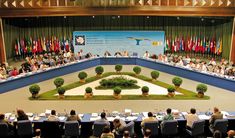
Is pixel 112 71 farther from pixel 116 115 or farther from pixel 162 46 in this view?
pixel 116 115

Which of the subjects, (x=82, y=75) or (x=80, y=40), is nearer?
(x=82, y=75)

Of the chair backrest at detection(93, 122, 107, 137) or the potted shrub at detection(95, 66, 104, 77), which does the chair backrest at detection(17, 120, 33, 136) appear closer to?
the chair backrest at detection(93, 122, 107, 137)

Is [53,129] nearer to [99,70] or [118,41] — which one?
[99,70]

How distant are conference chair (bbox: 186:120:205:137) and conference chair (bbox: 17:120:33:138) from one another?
4.74 metres

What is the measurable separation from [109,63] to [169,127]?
14426 millimetres

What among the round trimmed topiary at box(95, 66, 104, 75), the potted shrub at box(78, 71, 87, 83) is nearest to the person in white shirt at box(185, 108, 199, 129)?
the potted shrub at box(78, 71, 87, 83)

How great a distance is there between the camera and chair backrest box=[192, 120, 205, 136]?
9048 millimetres

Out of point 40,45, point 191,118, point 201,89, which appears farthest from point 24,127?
point 40,45

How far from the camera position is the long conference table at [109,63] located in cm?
1573

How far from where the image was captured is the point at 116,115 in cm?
1002

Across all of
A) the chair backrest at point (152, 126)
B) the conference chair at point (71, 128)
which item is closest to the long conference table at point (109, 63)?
the conference chair at point (71, 128)

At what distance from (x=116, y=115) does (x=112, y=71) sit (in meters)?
10.8

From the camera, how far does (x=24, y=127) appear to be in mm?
9180

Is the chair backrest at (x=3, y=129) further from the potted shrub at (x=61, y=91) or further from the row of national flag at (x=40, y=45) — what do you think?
the row of national flag at (x=40, y=45)
